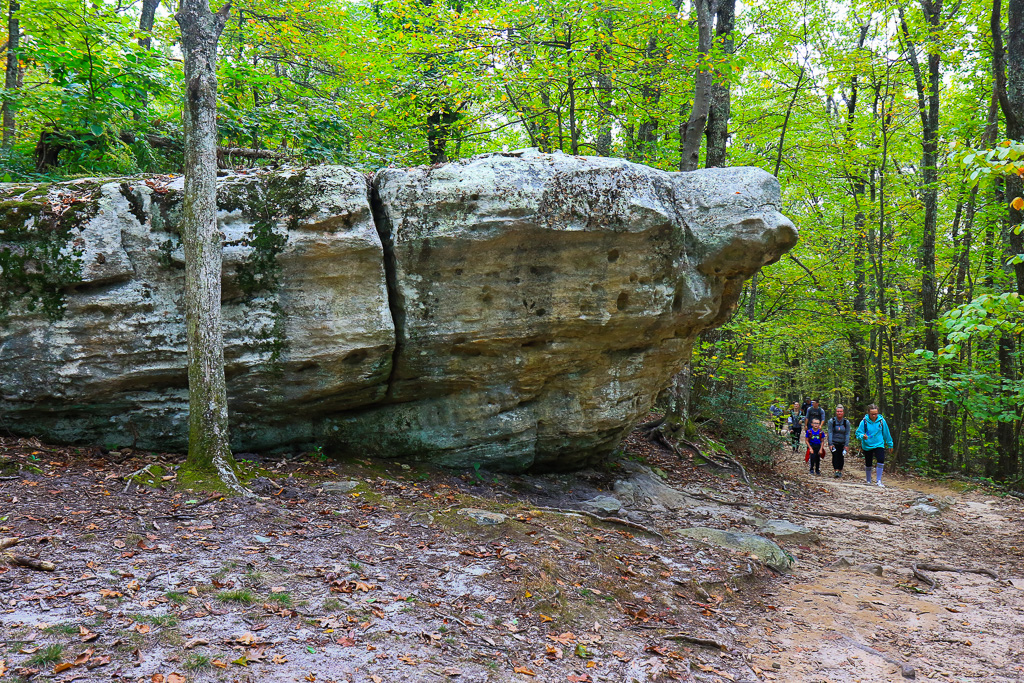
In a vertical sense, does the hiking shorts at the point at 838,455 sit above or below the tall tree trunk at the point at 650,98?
below

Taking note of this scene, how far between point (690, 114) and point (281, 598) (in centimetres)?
1300

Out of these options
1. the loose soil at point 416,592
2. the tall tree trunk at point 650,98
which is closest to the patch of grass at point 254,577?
the loose soil at point 416,592

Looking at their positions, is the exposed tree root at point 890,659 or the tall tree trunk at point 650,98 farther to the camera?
the tall tree trunk at point 650,98

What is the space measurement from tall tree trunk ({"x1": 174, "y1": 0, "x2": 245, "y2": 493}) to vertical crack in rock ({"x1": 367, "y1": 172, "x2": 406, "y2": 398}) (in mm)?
2073

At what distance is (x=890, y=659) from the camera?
5773 millimetres

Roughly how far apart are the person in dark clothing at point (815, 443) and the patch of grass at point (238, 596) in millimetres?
14449

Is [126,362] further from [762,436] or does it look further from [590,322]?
[762,436]

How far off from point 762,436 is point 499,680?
42.5 ft

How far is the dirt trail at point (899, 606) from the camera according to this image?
567cm

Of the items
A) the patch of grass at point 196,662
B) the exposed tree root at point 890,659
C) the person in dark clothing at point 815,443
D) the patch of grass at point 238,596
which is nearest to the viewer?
the patch of grass at point 196,662

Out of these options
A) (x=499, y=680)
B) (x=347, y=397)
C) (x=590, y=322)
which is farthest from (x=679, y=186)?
(x=499, y=680)

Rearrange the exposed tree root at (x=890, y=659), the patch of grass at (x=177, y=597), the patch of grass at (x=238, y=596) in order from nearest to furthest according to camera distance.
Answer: the patch of grass at (x=177, y=597), the patch of grass at (x=238, y=596), the exposed tree root at (x=890, y=659)

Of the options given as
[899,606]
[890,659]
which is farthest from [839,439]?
[890,659]

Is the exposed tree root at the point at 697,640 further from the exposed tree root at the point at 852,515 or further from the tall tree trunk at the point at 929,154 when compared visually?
the tall tree trunk at the point at 929,154
